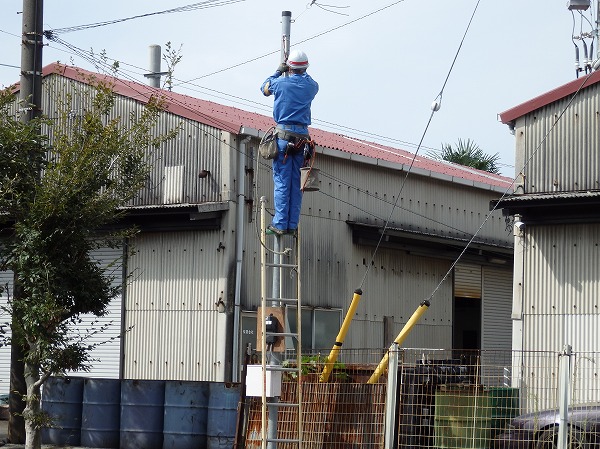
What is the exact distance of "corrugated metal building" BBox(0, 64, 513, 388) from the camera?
20609mm

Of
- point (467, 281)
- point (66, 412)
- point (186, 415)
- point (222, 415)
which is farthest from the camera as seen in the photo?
point (467, 281)

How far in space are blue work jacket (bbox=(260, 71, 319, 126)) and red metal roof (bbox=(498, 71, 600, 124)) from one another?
6.06 metres

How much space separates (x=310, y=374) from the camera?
14398 mm

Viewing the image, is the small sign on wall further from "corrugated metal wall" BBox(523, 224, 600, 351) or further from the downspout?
the downspout

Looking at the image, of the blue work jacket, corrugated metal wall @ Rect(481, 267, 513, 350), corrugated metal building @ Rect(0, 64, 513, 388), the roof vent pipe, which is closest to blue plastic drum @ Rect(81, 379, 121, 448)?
corrugated metal building @ Rect(0, 64, 513, 388)

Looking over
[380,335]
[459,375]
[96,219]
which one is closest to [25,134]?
[96,219]

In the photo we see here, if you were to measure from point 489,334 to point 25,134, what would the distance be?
1553cm

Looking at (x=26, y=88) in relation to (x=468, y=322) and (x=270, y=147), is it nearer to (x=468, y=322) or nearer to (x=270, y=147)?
(x=270, y=147)

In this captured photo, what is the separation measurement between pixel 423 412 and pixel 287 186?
133 inches

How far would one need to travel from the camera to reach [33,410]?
15.8m

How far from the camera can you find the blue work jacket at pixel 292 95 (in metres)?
13.5

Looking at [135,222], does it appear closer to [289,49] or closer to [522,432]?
[289,49]

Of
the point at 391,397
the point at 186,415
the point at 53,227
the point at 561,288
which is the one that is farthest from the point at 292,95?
the point at 561,288

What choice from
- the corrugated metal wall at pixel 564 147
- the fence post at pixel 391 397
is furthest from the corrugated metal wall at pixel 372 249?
the fence post at pixel 391 397
